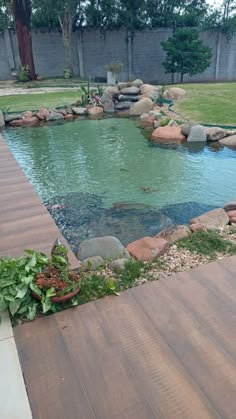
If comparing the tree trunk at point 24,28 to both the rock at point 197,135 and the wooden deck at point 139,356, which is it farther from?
the wooden deck at point 139,356

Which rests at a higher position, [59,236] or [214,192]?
[59,236]

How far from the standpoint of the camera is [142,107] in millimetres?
10023

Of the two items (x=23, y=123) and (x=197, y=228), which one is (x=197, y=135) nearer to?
(x=197, y=228)

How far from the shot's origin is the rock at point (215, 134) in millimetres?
7309

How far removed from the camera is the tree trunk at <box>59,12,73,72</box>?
1492cm

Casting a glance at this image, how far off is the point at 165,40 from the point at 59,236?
643 inches

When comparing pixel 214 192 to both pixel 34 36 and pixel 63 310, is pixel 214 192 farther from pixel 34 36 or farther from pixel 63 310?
pixel 34 36

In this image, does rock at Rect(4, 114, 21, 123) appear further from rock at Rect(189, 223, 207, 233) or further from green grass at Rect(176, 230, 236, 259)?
green grass at Rect(176, 230, 236, 259)

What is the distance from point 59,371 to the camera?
172 cm

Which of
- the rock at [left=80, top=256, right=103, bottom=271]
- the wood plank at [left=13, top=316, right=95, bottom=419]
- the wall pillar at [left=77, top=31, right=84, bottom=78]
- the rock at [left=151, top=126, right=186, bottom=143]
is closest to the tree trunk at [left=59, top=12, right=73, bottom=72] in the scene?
the wall pillar at [left=77, top=31, right=84, bottom=78]

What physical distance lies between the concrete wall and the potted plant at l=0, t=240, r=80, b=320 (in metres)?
16.4

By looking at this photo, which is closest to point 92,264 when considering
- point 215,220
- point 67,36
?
point 215,220

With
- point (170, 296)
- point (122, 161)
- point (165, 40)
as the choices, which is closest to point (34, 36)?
point (165, 40)

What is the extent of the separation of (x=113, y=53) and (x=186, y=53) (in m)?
4.01
